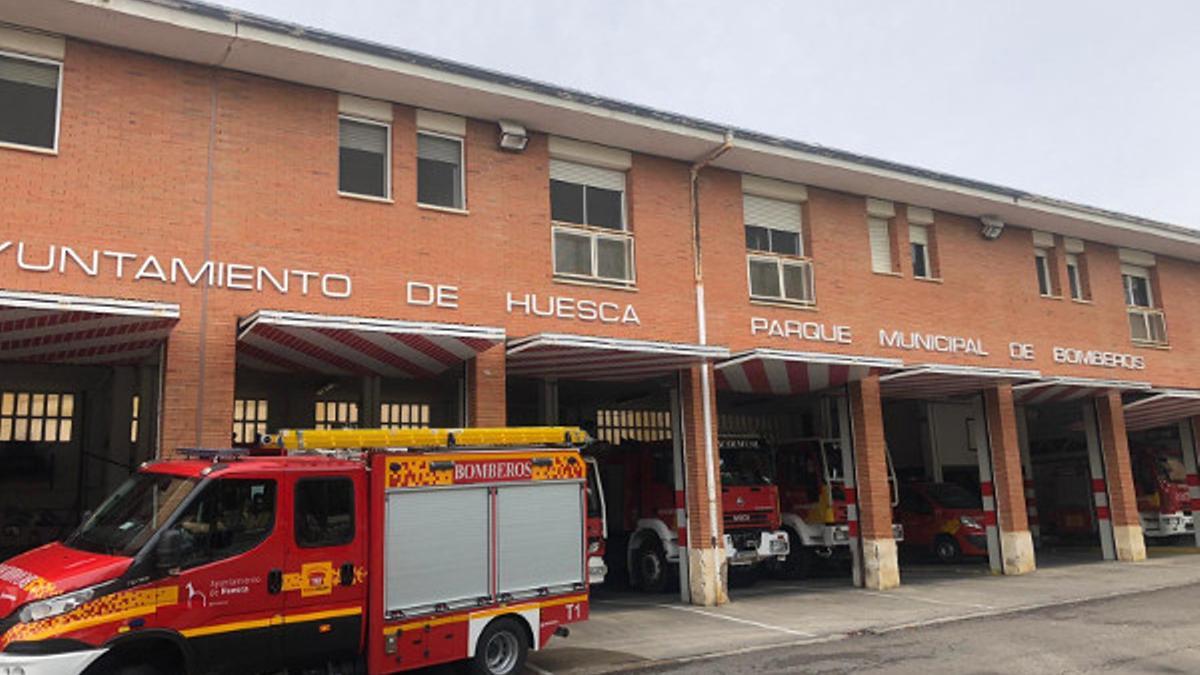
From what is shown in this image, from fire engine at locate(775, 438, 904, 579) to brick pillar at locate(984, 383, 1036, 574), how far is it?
6.76 ft

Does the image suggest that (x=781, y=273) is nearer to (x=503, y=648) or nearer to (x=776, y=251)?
(x=776, y=251)

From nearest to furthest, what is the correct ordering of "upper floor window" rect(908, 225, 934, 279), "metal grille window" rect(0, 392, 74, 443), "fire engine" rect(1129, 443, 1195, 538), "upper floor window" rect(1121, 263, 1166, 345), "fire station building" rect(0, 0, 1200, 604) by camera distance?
1. "fire station building" rect(0, 0, 1200, 604)
2. "metal grille window" rect(0, 392, 74, 443)
3. "upper floor window" rect(908, 225, 934, 279)
4. "upper floor window" rect(1121, 263, 1166, 345)
5. "fire engine" rect(1129, 443, 1195, 538)

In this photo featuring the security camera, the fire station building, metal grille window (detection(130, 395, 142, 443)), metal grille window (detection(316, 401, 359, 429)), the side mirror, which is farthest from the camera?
the security camera

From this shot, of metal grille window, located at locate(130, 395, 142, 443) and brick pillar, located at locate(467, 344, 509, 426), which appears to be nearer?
brick pillar, located at locate(467, 344, 509, 426)

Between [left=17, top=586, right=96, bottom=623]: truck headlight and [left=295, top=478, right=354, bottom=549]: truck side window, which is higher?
[left=295, top=478, right=354, bottom=549]: truck side window

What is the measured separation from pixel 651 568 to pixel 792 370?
4687 mm

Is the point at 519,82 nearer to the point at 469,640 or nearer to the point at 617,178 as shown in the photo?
the point at 617,178

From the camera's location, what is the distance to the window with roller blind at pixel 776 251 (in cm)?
A: 1653

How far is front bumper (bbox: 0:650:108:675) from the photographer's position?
643cm

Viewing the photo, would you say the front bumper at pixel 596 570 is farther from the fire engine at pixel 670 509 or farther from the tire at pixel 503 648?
the tire at pixel 503 648

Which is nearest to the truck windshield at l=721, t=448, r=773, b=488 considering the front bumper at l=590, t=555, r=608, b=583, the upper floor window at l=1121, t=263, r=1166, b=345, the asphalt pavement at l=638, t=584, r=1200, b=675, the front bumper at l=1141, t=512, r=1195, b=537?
the front bumper at l=590, t=555, r=608, b=583

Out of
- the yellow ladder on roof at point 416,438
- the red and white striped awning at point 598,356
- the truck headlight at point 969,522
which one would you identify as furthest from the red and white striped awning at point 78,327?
the truck headlight at point 969,522

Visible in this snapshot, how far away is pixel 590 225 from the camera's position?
49.3 feet

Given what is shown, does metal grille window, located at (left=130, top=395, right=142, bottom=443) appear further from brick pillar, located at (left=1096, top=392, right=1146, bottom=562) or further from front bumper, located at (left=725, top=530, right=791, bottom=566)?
brick pillar, located at (left=1096, top=392, right=1146, bottom=562)
